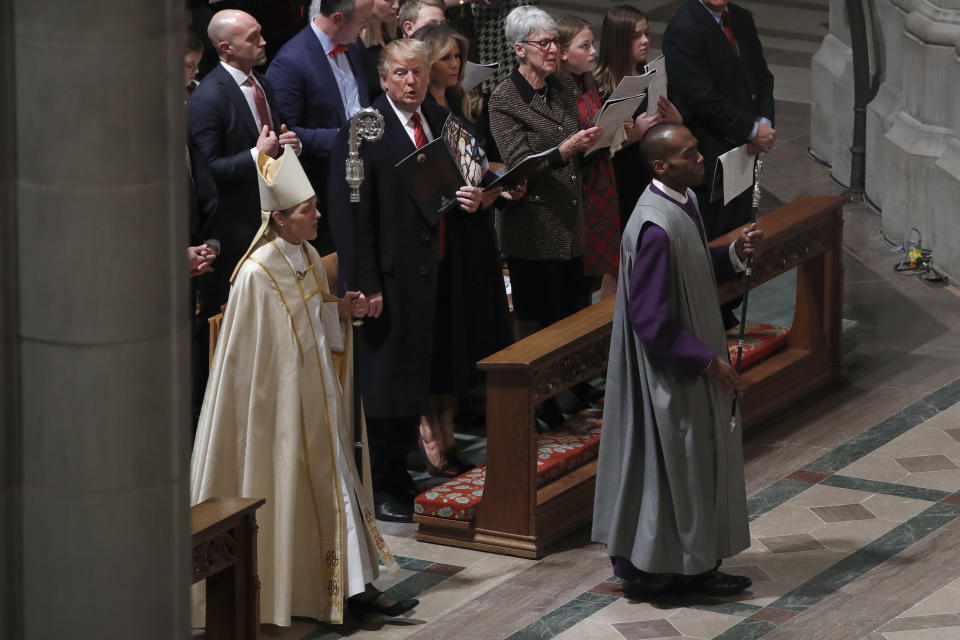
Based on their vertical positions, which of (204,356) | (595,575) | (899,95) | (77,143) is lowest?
(595,575)

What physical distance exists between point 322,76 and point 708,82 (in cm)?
209

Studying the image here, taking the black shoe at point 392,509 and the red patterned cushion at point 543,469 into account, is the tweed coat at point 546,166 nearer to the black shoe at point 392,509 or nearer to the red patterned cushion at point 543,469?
the red patterned cushion at point 543,469

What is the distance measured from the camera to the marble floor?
612cm

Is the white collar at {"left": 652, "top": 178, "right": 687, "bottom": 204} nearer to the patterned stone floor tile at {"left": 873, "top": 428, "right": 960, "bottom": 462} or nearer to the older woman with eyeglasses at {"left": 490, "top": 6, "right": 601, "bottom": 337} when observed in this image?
the older woman with eyeglasses at {"left": 490, "top": 6, "right": 601, "bottom": 337}

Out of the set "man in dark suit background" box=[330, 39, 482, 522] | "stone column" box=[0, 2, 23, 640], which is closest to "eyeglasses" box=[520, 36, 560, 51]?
"man in dark suit background" box=[330, 39, 482, 522]

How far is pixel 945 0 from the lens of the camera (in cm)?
1023

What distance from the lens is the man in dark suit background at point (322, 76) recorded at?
308 inches

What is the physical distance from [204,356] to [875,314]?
409 centimetres

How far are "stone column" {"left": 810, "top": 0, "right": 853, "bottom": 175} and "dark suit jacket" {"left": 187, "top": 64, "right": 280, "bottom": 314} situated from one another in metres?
5.73

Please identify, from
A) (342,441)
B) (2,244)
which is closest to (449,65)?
(342,441)

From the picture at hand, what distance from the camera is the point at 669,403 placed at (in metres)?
6.12

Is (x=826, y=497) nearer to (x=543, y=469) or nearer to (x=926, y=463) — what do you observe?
(x=926, y=463)

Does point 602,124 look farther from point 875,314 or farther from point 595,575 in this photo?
point 875,314

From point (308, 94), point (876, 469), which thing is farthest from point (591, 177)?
point (876, 469)
